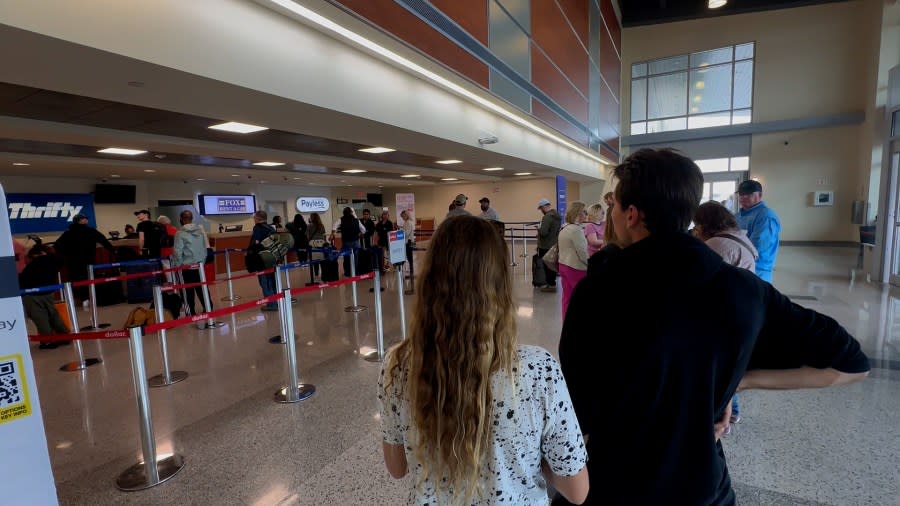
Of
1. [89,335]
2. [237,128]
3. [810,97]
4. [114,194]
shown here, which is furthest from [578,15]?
[114,194]

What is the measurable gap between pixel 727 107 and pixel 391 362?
19498mm

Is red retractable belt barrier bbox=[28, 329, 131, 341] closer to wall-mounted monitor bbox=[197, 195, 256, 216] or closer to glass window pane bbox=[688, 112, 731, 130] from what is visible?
wall-mounted monitor bbox=[197, 195, 256, 216]

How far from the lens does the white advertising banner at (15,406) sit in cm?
164

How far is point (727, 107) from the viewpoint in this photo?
1614cm

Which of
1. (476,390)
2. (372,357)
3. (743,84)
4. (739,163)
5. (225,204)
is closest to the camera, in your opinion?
(476,390)

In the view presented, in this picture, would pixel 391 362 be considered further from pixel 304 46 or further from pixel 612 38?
pixel 612 38

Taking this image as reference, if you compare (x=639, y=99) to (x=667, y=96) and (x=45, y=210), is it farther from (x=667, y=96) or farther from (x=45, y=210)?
(x=45, y=210)

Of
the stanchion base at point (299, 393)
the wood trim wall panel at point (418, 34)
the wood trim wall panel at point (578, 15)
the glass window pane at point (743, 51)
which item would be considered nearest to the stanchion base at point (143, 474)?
the stanchion base at point (299, 393)

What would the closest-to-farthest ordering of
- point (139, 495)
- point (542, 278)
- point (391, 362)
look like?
point (391, 362)
point (139, 495)
point (542, 278)

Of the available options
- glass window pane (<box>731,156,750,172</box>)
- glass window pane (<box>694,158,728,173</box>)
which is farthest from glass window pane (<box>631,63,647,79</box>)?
glass window pane (<box>731,156,750,172</box>)

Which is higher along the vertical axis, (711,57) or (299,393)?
(711,57)

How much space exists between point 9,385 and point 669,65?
2037cm

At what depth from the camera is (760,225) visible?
365cm

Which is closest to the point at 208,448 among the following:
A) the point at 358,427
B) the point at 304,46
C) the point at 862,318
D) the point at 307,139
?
the point at 358,427
